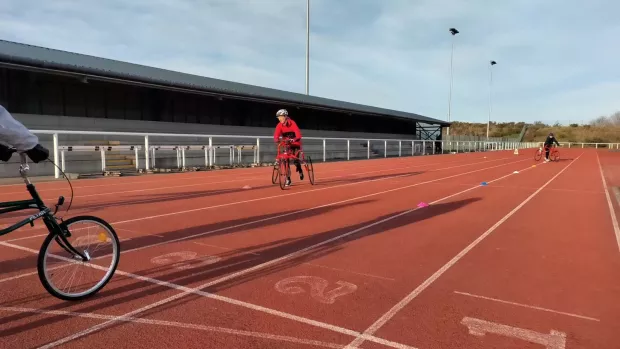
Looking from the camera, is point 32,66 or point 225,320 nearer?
point 225,320

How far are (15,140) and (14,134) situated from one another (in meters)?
0.05

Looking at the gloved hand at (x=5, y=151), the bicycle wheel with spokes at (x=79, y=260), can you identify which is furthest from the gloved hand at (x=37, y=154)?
the bicycle wheel with spokes at (x=79, y=260)

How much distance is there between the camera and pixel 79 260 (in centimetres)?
366

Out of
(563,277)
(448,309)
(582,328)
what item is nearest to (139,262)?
(448,309)

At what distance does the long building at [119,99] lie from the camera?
56.2 ft

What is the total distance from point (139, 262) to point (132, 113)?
19.3 m

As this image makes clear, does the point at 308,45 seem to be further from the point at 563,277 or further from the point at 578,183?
the point at 563,277

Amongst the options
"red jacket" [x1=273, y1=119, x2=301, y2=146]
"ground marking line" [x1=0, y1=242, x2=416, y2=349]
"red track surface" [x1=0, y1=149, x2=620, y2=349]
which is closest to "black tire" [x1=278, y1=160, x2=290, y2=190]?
"red jacket" [x1=273, y1=119, x2=301, y2=146]

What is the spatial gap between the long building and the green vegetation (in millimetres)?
58079

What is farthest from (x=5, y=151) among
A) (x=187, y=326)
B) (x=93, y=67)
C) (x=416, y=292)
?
(x=93, y=67)

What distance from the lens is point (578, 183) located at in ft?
42.5

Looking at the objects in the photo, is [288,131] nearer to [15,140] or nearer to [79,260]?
[79,260]

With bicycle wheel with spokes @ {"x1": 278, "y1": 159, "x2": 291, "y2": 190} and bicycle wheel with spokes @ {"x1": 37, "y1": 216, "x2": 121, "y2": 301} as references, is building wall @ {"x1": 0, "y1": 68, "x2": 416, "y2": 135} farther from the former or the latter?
bicycle wheel with spokes @ {"x1": 37, "y1": 216, "x2": 121, "y2": 301}

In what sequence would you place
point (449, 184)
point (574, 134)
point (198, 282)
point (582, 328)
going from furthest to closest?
point (574, 134), point (449, 184), point (198, 282), point (582, 328)
